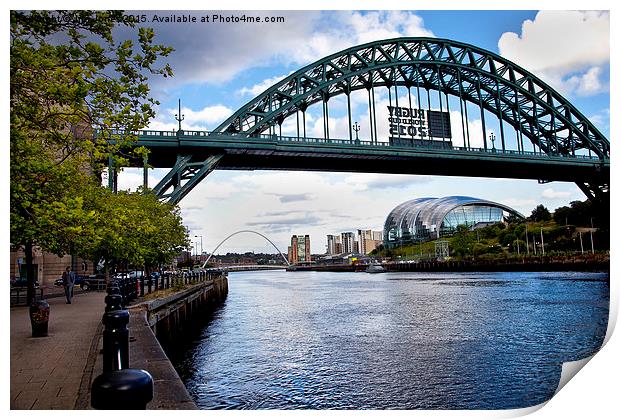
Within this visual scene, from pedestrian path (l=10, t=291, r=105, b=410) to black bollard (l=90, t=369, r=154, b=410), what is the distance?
297 cm

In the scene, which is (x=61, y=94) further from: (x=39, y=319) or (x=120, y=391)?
(x=39, y=319)

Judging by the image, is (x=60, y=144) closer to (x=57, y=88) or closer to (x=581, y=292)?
(x=57, y=88)

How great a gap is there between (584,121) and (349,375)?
4681 centimetres

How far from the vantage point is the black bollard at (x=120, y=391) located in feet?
9.94

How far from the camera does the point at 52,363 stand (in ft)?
25.0

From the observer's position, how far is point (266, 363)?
13.1 meters

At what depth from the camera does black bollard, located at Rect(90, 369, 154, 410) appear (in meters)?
3.03

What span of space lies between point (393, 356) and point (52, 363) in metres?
8.31

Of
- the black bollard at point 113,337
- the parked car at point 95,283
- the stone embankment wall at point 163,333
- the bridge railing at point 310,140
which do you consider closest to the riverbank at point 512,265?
the bridge railing at point 310,140

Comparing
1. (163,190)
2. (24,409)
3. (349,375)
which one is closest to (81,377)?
(24,409)

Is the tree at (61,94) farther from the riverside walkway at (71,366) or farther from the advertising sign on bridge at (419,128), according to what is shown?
the advertising sign on bridge at (419,128)

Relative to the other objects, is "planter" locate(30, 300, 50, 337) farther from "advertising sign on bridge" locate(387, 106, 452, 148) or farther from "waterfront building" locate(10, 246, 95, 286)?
"advertising sign on bridge" locate(387, 106, 452, 148)

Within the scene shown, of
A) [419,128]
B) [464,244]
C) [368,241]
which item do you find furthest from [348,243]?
[419,128]

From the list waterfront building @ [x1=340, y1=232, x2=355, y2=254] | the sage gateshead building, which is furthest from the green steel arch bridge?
waterfront building @ [x1=340, y1=232, x2=355, y2=254]
